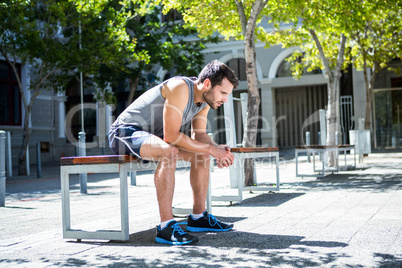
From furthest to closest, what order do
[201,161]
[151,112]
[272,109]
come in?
[272,109], [201,161], [151,112]

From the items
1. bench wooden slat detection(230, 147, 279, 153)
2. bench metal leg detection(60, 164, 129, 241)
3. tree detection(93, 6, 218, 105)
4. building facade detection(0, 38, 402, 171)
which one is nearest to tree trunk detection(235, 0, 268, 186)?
bench wooden slat detection(230, 147, 279, 153)

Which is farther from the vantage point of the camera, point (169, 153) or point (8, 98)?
point (8, 98)

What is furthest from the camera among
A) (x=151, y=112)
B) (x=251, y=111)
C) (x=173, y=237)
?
(x=251, y=111)

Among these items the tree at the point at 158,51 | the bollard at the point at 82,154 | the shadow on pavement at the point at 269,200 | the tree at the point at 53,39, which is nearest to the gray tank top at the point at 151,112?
the shadow on pavement at the point at 269,200

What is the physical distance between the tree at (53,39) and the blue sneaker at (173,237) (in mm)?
12368

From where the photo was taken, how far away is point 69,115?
29.4 m

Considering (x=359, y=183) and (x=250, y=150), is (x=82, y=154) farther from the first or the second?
(x=359, y=183)

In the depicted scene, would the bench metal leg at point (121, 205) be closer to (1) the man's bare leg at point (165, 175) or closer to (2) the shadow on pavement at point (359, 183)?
(1) the man's bare leg at point (165, 175)

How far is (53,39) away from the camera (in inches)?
650

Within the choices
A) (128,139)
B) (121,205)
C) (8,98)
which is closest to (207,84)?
(128,139)

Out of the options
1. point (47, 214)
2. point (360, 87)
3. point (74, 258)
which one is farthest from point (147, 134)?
point (360, 87)

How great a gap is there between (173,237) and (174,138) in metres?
0.77

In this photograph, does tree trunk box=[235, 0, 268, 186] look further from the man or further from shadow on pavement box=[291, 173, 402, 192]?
the man

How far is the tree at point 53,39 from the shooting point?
15.1m
